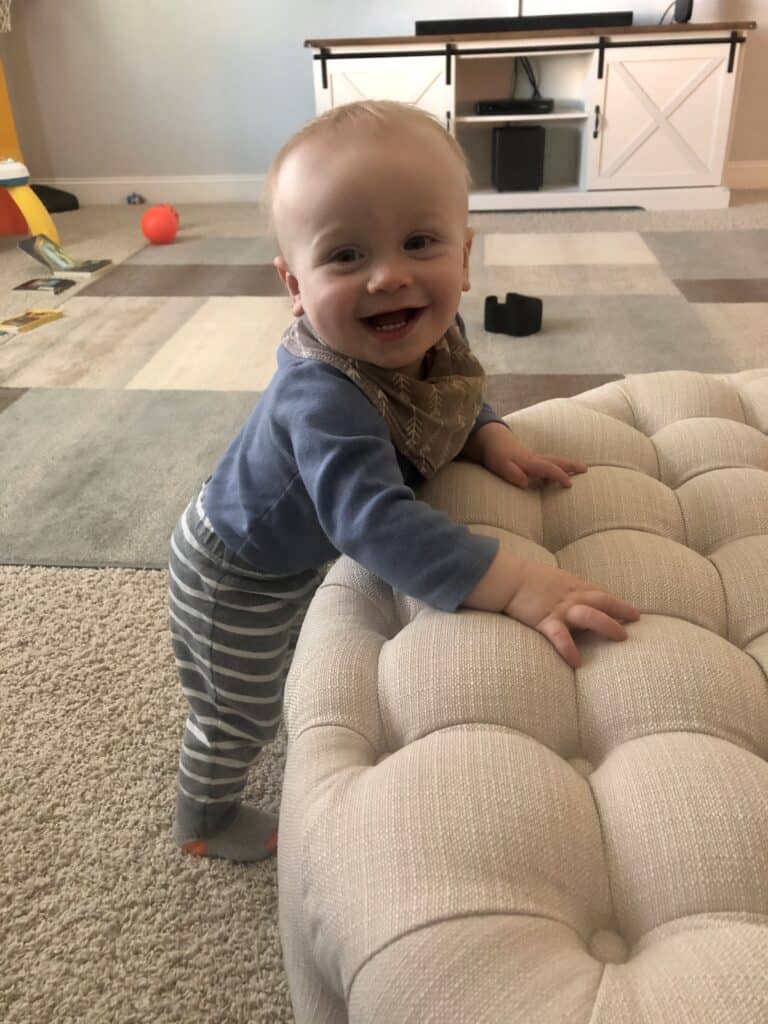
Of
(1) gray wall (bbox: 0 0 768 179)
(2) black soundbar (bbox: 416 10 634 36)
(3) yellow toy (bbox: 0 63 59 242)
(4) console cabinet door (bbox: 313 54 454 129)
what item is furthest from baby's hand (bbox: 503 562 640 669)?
(1) gray wall (bbox: 0 0 768 179)

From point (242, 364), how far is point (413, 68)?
1.62 m

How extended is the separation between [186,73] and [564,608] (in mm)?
3338

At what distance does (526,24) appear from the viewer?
292cm

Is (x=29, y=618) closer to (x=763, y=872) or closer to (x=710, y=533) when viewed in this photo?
(x=710, y=533)

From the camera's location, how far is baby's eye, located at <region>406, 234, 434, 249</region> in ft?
2.21

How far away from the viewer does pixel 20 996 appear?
2.41 ft

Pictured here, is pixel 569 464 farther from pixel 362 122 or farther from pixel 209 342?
pixel 209 342

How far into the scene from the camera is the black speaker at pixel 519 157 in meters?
3.04

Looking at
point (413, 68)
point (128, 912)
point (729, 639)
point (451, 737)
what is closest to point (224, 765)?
point (128, 912)

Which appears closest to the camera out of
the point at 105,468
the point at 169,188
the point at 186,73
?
the point at 105,468

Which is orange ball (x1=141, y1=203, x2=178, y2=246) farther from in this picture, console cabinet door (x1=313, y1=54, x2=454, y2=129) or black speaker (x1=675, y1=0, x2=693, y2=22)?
black speaker (x1=675, y1=0, x2=693, y2=22)

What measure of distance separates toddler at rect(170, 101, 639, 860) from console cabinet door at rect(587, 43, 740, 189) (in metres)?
2.54

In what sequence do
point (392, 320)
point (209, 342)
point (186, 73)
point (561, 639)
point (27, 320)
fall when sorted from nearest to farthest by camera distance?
point (561, 639), point (392, 320), point (209, 342), point (27, 320), point (186, 73)

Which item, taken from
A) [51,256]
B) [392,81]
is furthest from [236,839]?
[392,81]
